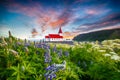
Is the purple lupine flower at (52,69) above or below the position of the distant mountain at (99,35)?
below

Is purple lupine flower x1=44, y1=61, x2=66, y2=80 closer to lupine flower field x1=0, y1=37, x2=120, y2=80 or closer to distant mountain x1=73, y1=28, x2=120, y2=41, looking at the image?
lupine flower field x1=0, y1=37, x2=120, y2=80

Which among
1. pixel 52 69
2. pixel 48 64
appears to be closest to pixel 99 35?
pixel 48 64

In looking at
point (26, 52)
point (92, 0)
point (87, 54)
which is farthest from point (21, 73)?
point (92, 0)

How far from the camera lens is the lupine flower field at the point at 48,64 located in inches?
82.1

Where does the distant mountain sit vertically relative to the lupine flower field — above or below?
above

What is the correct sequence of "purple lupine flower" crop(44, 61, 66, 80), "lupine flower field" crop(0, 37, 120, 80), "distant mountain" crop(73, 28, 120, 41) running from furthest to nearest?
"distant mountain" crop(73, 28, 120, 41)
"lupine flower field" crop(0, 37, 120, 80)
"purple lupine flower" crop(44, 61, 66, 80)

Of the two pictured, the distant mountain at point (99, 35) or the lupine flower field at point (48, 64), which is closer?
the lupine flower field at point (48, 64)

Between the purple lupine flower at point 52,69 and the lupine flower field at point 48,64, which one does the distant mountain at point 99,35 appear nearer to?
the lupine flower field at point 48,64

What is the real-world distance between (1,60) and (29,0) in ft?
15.5

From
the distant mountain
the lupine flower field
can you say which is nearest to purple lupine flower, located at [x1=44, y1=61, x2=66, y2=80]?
the lupine flower field

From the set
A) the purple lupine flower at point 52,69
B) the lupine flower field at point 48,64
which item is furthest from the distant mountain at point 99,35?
the purple lupine flower at point 52,69

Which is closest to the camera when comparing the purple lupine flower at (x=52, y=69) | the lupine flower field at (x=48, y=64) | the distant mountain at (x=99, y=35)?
the purple lupine flower at (x=52, y=69)

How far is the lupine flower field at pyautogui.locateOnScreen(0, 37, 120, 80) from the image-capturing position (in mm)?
2086

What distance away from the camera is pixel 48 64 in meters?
2.29
